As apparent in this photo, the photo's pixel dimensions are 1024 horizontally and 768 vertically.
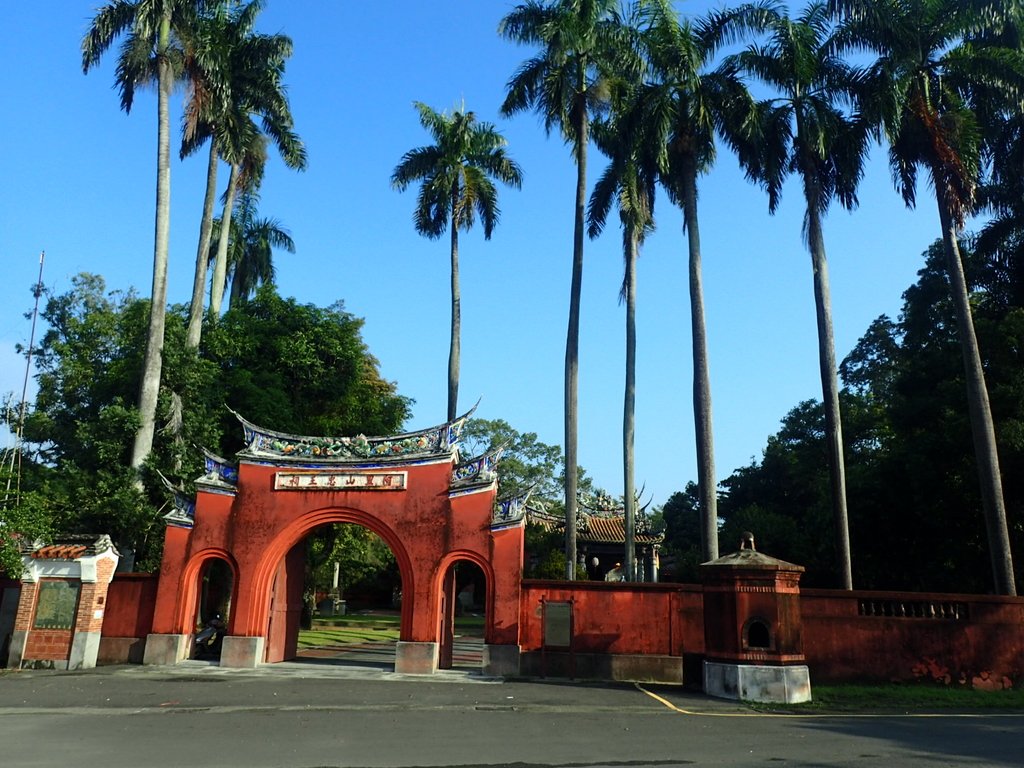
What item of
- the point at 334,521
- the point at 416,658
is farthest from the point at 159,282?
the point at 416,658

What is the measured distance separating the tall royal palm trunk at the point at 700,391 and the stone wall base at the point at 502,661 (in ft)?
15.5

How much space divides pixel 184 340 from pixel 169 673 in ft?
35.8

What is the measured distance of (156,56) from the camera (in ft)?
75.7

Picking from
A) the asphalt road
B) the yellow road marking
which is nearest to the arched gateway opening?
the asphalt road

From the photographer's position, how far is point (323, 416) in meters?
26.3

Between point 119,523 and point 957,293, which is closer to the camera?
point 957,293

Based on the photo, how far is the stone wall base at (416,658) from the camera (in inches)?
656

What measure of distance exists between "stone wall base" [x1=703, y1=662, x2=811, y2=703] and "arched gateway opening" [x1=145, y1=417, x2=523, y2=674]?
496 centimetres

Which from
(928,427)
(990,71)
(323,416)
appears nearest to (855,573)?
(928,427)

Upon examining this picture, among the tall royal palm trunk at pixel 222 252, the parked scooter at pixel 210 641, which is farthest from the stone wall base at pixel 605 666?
the tall royal palm trunk at pixel 222 252

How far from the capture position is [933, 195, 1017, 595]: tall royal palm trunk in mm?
16500

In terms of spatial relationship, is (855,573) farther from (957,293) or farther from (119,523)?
(119,523)

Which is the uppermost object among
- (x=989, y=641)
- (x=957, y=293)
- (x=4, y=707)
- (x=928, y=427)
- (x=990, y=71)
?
(x=990, y=71)

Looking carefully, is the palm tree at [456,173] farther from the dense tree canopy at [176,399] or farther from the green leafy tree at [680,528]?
the green leafy tree at [680,528]
